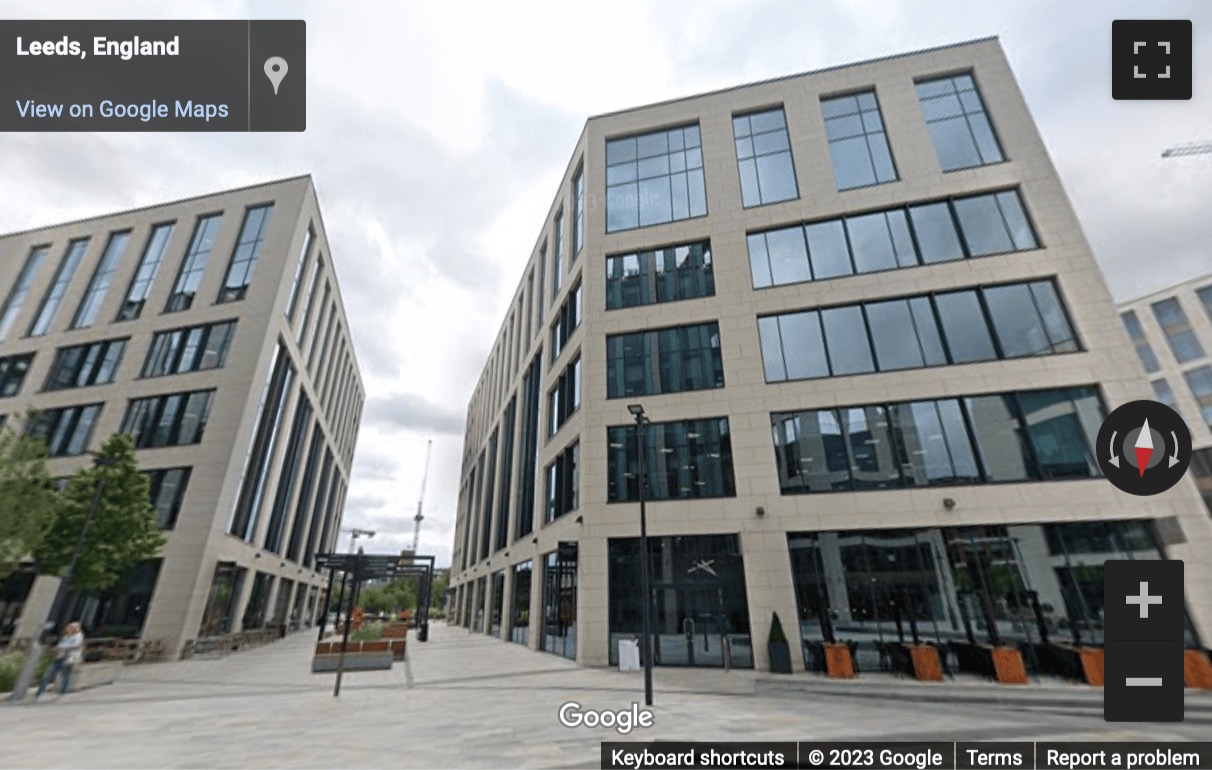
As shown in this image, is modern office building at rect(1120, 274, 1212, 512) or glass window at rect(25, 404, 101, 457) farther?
modern office building at rect(1120, 274, 1212, 512)

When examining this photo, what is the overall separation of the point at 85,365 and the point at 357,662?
91.7 ft

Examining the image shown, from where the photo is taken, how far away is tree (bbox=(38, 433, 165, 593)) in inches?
761

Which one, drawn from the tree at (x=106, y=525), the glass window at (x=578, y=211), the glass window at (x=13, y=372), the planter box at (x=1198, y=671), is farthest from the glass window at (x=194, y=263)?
the planter box at (x=1198, y=671)

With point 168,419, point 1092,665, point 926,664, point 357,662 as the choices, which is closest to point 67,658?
point 357,662

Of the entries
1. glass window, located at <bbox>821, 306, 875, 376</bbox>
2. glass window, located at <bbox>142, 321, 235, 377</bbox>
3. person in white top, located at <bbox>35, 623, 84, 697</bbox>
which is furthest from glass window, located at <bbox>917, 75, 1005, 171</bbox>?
glass window, located at <bbox>142, 321, 235, 377</bbox>

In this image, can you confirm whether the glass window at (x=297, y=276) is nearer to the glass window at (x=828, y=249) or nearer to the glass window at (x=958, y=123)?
the glass window at (x=828, y=249)

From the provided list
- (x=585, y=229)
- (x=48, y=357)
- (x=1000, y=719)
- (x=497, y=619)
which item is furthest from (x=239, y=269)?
(x=1000, y=719)

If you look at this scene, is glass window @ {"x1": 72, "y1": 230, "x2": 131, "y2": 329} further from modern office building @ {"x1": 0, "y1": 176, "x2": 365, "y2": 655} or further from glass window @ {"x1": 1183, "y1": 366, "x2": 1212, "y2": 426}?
glass window @ {"x1": 1183, "y1": 366, "x2": 1212, "y2": 426}

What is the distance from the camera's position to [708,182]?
23047 millimetres

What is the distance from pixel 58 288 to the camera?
33.8 meters

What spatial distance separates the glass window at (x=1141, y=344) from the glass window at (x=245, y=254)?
2767 inches

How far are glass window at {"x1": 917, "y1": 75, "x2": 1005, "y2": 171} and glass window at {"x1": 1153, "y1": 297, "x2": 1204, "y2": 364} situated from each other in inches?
1734

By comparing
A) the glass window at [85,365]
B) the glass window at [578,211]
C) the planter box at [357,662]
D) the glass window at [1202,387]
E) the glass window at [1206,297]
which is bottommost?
the planter box at [357,662]

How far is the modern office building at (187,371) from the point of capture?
25078 millimetres
